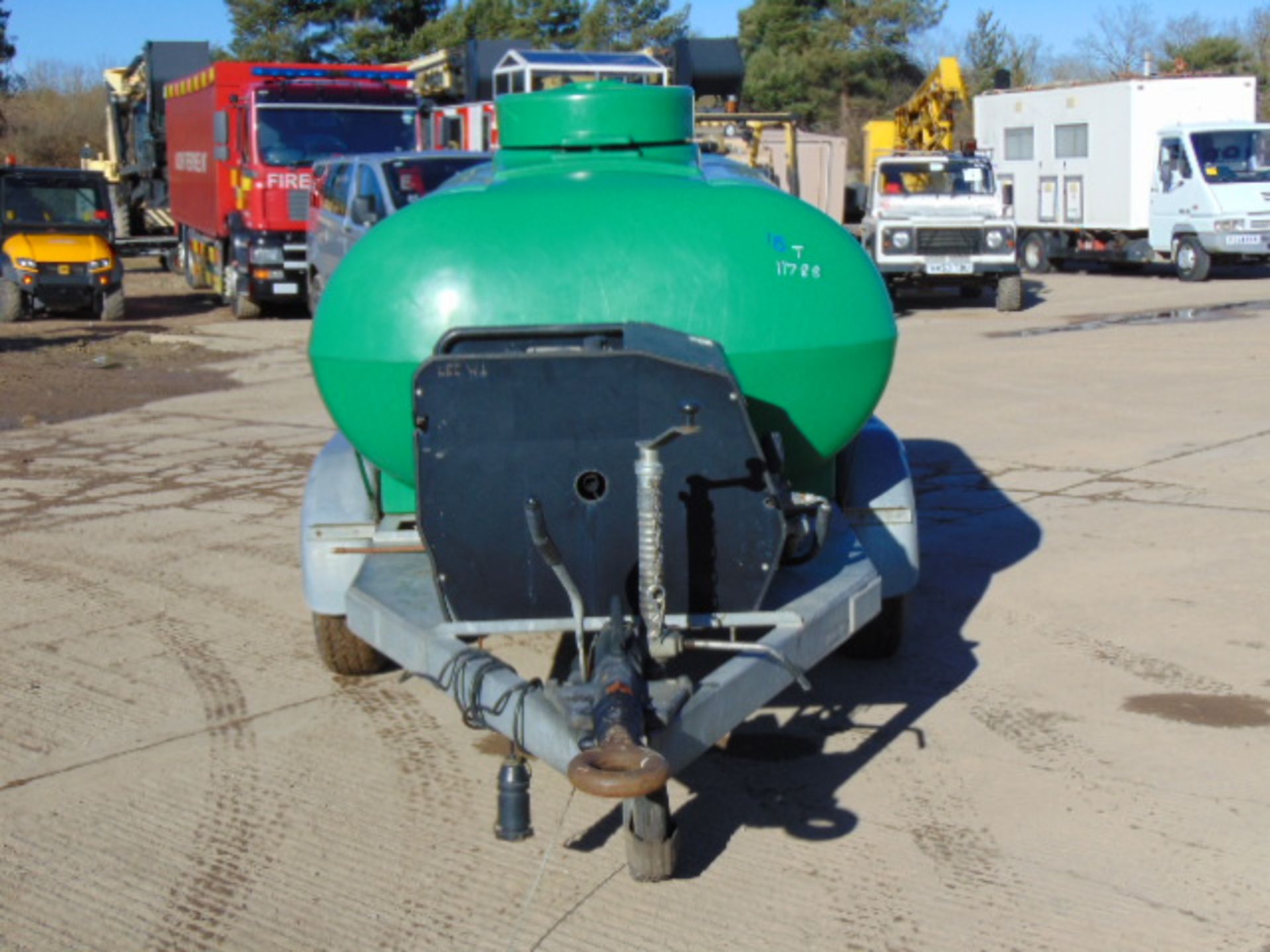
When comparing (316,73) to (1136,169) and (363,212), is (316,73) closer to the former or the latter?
(363,212)

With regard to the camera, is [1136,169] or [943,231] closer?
[943,231]

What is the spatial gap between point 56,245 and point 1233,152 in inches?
655

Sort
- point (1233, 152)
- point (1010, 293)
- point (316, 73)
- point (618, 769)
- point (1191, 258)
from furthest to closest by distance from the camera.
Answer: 1. point (1191, 258)
2. point (1233, 152)
3. point (316, 73)
4. point (1010, 293)
5. point (618, 769)

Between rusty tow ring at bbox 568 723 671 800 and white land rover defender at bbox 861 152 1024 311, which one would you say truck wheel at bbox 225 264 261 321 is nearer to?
white land rover defender at bbox 861 152 1024 311

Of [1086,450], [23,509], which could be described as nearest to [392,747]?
[23,509]

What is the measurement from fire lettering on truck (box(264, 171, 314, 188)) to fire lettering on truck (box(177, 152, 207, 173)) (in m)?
3.66

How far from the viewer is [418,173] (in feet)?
50.2

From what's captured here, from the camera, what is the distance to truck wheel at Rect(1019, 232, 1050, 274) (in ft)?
93.6

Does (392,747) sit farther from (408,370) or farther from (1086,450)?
(1086,450)

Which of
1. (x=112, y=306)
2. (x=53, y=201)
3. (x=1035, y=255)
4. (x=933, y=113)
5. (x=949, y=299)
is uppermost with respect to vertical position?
(x=933, y=113)

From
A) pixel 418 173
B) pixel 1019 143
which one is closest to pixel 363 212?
pixel 418 173

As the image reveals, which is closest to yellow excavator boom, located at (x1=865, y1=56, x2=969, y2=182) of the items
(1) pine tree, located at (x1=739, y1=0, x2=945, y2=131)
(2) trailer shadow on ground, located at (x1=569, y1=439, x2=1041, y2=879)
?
(2) trailer shadow on ground, located at (x1=569, y1=439, x2=1041, y2=879)

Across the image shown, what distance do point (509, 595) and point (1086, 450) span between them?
6739 mm

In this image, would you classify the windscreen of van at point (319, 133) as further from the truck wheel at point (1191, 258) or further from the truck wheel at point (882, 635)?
the truck wheel at point (882, 635)
